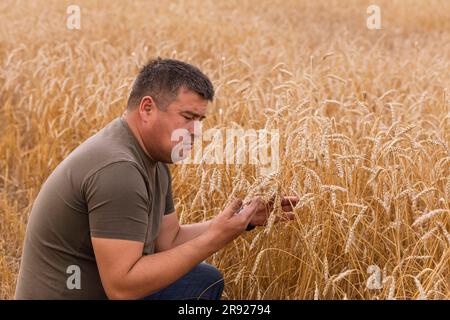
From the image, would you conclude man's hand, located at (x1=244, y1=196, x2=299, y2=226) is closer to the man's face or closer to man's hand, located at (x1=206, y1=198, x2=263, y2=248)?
man's hand, located at (x1=206, y1=198, x2=263, y2=248)

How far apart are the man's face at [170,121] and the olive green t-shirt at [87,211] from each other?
0.20 ft

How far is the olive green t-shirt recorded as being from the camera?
2.03 meters

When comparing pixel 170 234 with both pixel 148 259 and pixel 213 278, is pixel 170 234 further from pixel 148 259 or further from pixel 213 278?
pixel 148 259

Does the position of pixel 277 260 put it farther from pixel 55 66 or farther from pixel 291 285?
pixel 55 66

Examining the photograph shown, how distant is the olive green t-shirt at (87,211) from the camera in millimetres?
2027

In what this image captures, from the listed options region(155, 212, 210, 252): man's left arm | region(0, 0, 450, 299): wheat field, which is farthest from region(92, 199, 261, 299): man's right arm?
region(155, 212, 210, 252): man's left arm

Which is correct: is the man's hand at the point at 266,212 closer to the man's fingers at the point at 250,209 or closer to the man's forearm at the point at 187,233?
the man's fingers at the point at 250,209

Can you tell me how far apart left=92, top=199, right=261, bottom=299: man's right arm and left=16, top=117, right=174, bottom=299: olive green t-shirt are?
0.04 meters

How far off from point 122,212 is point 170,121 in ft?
1.11

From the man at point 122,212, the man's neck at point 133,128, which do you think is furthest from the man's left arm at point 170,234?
the man's neck at point 133,128

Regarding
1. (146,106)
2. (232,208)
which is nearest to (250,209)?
(232,208)
